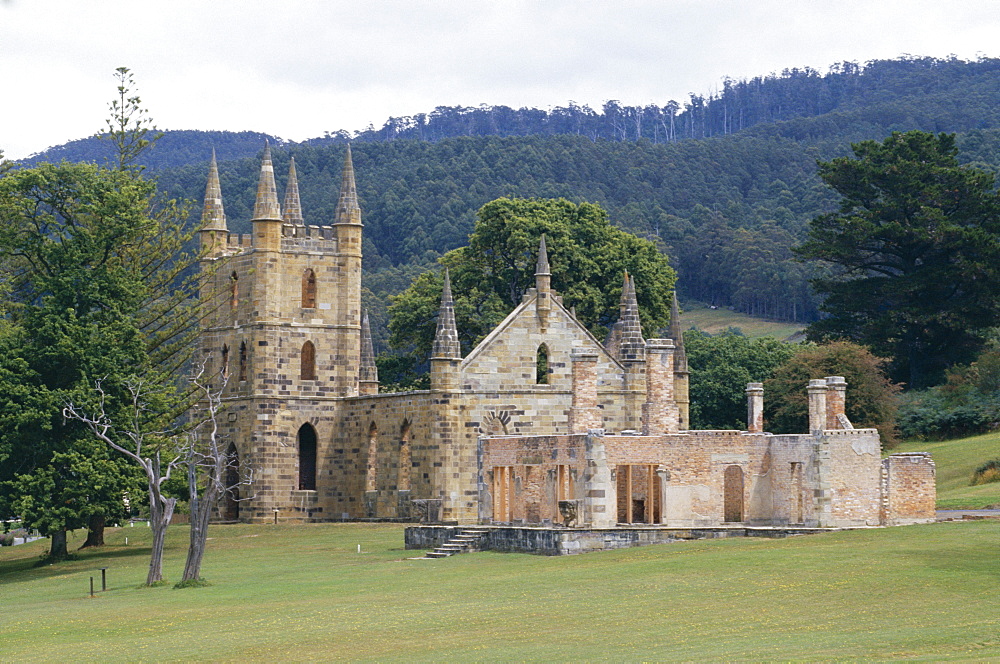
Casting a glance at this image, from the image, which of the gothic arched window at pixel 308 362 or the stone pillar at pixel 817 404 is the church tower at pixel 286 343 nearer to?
the gothic arched window at pixel 308 362

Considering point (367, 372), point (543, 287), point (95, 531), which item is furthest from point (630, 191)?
point (95, 531)

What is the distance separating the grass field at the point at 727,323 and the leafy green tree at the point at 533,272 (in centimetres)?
5584

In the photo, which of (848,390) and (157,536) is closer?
(157,536)

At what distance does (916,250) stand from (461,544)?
4067 cm

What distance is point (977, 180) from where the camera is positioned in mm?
77688

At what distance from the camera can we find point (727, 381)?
80.4 m

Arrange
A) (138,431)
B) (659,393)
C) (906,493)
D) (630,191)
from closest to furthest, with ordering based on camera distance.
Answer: (906,493) < (659,393) < (138,431) < (630,191)

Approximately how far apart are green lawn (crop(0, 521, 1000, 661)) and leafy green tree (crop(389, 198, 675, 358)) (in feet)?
104

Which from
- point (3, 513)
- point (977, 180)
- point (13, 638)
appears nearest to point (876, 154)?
point (977, 180)

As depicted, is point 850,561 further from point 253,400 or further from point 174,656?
point 253,400

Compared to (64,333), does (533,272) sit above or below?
above

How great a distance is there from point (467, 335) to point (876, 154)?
902 inches

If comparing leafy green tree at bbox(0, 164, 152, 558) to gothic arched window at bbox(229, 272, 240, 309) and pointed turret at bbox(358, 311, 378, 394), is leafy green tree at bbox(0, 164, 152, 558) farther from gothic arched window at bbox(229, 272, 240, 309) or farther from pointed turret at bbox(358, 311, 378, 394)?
pointed turret at bbox(358, 311, 378, 394)

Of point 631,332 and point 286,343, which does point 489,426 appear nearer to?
point 631,332
